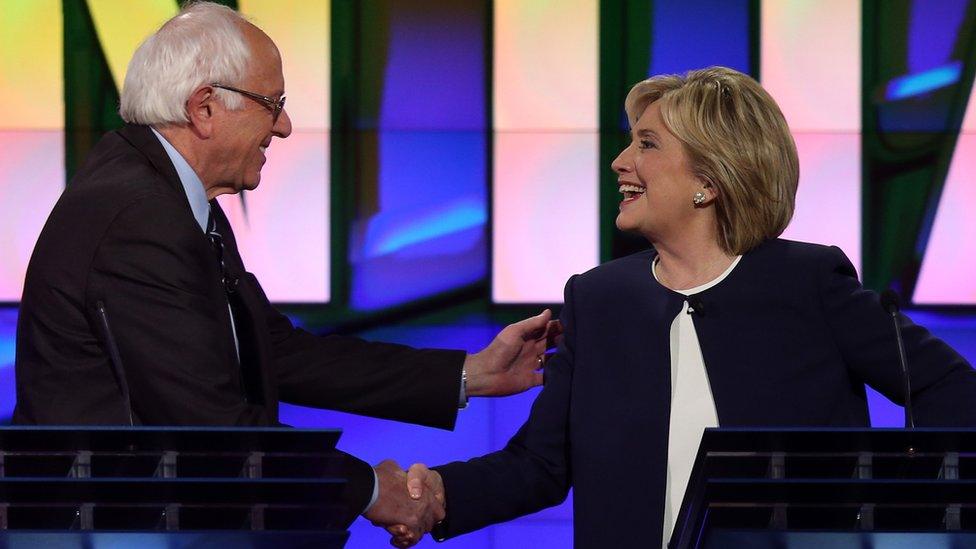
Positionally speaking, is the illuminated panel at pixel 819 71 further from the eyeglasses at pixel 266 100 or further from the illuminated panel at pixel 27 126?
the eyeglasses at pixel 266 100

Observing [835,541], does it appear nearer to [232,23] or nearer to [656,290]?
[656,290]

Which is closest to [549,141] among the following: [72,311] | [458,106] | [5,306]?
[458,106]

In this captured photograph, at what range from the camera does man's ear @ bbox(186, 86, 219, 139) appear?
2.48 m

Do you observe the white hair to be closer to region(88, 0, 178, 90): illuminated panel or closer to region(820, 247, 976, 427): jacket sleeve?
region(820, 247, 976, 427): jacket sleeve

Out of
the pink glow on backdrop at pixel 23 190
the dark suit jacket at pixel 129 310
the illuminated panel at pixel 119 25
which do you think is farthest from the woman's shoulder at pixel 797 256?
the pink glow on backdrop at pixel 23 190

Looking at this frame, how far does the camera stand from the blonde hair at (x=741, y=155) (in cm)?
241

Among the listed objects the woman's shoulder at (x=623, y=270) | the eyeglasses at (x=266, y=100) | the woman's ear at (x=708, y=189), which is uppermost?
the eyeglasses at (x=266, y=100)

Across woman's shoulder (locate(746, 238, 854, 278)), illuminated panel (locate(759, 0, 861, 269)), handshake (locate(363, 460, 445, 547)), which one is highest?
illuminated panel (locate(759, 0, 861, 269))

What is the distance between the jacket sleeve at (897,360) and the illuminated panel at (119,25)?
3.54 metres

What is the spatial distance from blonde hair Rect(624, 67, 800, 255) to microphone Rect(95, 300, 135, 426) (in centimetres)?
110

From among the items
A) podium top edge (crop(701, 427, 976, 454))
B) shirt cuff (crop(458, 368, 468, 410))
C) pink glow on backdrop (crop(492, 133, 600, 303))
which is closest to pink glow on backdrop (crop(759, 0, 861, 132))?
pink glow on backdrop (crop(492, 133, 600, 303))

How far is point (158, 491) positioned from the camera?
1.34 metres

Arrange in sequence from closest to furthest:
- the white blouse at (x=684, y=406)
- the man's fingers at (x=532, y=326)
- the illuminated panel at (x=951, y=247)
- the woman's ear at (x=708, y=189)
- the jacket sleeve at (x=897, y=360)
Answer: the jacket sleeve at (x=897, y=360) < the white blouse at (x=684, y=406) < the woman's ear at (x=708, y=189) < the man's fingers at (x=532, y=326) < the illuminated panel at (x=951, y=247)

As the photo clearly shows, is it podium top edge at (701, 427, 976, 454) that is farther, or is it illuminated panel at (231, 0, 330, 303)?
illuminated panel at (231, 0, 330, 303)
